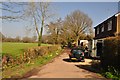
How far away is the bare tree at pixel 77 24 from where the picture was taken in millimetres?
69938

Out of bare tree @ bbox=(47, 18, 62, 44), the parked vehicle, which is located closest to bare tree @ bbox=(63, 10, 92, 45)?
bare tree @ bbox=(47, 18, 62, 44)

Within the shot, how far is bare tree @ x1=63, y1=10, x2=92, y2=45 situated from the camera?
69.9 m

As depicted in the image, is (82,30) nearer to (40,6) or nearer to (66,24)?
(66,24)

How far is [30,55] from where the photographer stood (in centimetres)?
2492

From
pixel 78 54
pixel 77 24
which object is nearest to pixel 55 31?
pixel 77 24

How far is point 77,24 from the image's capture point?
71562mm

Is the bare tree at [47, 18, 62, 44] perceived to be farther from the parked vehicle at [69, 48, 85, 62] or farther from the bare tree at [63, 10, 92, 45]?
the parked vehicle at [69, 48, 85, 62]

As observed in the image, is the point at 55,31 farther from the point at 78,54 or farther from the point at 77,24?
the point at 78,54

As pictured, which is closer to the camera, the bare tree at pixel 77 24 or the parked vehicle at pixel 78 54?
the parked vehicle at pixel 78 54

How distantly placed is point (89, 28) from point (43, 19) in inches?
1152

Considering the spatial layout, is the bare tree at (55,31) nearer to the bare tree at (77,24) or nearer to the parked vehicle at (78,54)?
the bare tree at (77,24)

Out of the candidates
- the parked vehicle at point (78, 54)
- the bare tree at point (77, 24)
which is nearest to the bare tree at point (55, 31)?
the bare tree at point (77, 24)

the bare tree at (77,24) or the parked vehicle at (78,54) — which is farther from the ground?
the bare tree at (77,24)

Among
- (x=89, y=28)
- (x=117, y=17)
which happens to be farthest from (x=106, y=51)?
(x=89, y=28)
